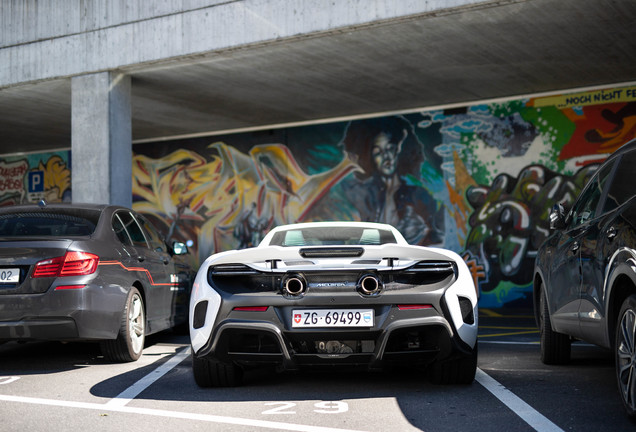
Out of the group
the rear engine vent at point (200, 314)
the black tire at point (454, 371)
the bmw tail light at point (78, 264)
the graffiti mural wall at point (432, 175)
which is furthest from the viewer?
the graffiti mural wall at point (432, 175)

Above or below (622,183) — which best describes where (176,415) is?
below

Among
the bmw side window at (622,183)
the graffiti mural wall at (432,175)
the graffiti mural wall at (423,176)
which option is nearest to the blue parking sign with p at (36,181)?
the graffiti mural wall at (423,176)

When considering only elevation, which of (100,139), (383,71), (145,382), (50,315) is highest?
(383,71)

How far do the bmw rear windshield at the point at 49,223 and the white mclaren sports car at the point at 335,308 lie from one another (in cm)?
221

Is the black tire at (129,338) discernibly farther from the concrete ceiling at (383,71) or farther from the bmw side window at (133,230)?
the concrete ceiling at (383,71)

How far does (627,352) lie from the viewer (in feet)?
13.6

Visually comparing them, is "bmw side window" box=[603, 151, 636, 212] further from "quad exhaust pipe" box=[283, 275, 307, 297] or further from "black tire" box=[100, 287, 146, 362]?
"black tire" box=[100, 287, 146, 362]

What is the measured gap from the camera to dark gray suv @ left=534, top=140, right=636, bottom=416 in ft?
13.6

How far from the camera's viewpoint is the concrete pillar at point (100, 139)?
1176 cm

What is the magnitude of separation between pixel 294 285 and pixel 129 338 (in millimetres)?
2538

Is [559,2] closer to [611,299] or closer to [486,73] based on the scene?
[486,73]

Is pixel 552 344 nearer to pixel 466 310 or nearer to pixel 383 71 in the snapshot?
pixel 466 310

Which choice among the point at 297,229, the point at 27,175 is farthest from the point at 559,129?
the point at 27,175

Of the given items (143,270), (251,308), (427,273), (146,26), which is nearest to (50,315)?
(143,270)
